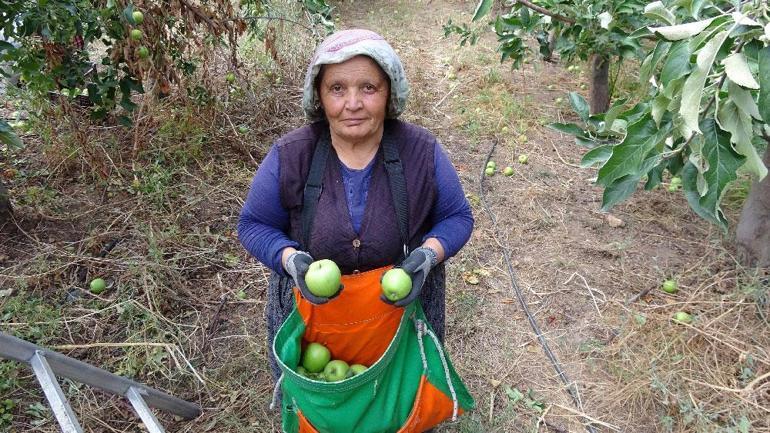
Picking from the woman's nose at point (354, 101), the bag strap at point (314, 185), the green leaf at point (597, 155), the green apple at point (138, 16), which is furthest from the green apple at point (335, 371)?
the green apple at point (138, 16)

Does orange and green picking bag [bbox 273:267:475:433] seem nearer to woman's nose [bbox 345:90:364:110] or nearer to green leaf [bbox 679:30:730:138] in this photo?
woman's nose [bbox 345:90:364:110]

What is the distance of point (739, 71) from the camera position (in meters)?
1.20

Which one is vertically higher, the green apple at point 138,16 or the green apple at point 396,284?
the green apple at point 138,16

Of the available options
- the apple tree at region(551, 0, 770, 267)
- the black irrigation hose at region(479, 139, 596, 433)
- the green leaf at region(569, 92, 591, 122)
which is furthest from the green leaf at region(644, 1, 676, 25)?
the black irrigation hose at region(479, 139, 596, 433)

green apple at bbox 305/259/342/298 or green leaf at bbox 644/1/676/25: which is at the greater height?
green leaf at bbox 644/1/676/25

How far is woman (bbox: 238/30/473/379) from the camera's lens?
1.61 m

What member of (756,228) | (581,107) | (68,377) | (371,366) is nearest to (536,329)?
(581,107)

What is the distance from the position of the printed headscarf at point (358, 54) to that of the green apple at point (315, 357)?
789 millimetres

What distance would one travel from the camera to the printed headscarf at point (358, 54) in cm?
152

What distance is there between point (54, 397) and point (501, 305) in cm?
233

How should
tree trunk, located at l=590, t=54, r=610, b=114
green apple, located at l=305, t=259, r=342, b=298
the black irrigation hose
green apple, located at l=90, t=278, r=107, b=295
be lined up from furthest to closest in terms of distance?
1. tree trunk, located at l=590, t=54, r=610, b=114
2. green apple, located at l=90, t=278, r=107, b=295
3. the black irrigation hose
4. green apple, located at l=305, t=259, r=342, b=298

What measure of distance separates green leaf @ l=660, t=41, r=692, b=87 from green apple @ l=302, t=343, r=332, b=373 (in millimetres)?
1289

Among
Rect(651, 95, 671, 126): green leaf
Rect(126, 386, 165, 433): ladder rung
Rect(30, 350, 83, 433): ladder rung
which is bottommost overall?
Rect(126, 386, 165, 433): ladder rung

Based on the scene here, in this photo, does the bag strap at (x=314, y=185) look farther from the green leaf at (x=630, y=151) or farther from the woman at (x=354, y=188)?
the green leaf at (x=630, y=151)
